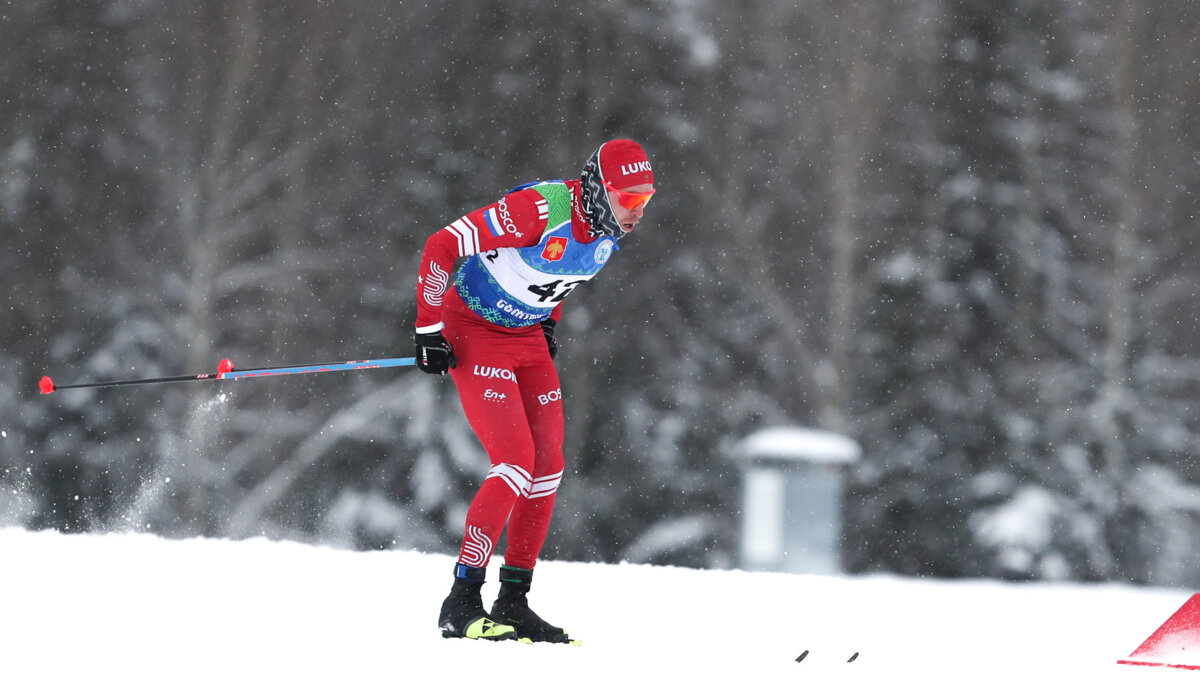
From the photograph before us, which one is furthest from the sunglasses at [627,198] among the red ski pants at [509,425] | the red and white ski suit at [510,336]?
the red ski pants at [509,425]

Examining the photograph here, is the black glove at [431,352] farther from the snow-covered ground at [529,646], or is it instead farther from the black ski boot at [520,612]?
the snow-covered ground at [529,646]

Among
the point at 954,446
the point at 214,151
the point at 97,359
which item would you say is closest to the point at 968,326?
the point at 954,446

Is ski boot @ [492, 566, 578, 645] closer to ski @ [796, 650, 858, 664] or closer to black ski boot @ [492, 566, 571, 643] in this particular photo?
black ski boot @ [492, 566, 571, 643]

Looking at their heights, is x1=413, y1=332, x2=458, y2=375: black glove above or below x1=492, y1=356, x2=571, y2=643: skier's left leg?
above

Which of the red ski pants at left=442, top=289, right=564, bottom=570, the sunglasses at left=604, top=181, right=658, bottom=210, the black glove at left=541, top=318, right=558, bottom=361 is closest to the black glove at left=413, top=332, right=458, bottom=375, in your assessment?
the red ski pants at left=442, top=289, right=564, bottom=570

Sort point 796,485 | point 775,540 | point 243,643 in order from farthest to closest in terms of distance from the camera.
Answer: point 775,540 < point 796,485 < point 243,643

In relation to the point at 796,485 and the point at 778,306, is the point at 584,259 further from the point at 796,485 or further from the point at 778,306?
the point at 778,306

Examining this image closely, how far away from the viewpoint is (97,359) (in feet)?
35.8

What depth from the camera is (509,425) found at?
328 centimetres

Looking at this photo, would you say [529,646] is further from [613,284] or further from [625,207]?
[613,284]

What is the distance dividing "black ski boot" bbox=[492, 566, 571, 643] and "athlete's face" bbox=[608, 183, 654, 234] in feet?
3.28

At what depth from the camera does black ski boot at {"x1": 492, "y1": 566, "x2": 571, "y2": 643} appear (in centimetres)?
321

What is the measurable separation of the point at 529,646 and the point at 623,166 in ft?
4.19

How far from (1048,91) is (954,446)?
337 centimetres
